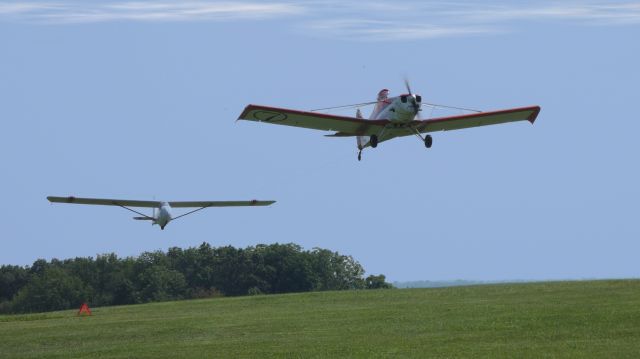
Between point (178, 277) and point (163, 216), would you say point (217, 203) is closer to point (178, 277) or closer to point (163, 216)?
point (163, 216)

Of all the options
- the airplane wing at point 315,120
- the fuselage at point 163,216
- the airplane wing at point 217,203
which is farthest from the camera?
the airplane wing at point 217,203

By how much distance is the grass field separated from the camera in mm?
30266

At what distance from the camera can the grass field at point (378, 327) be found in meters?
30.3

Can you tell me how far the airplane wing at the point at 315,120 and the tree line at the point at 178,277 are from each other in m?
62.6

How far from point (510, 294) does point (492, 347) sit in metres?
14.5

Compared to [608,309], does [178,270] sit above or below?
above

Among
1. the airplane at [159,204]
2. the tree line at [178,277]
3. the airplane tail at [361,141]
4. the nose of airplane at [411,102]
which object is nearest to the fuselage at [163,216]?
the airplane at [159,204]

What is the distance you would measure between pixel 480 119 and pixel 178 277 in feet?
236

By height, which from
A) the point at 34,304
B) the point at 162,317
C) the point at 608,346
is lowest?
the point at 608,346

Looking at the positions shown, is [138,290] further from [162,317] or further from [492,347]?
[492,347]

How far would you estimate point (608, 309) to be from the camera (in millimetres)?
35562

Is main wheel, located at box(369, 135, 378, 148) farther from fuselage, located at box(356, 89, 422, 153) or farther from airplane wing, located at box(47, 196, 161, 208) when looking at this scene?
airplane wing, located at box(47, 196, 161, 208)

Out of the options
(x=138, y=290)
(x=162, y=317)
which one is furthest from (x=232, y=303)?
(x=138, y=290)

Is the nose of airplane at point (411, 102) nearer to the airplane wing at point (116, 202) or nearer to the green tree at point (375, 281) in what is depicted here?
the airplane wing at point (116, 202)
